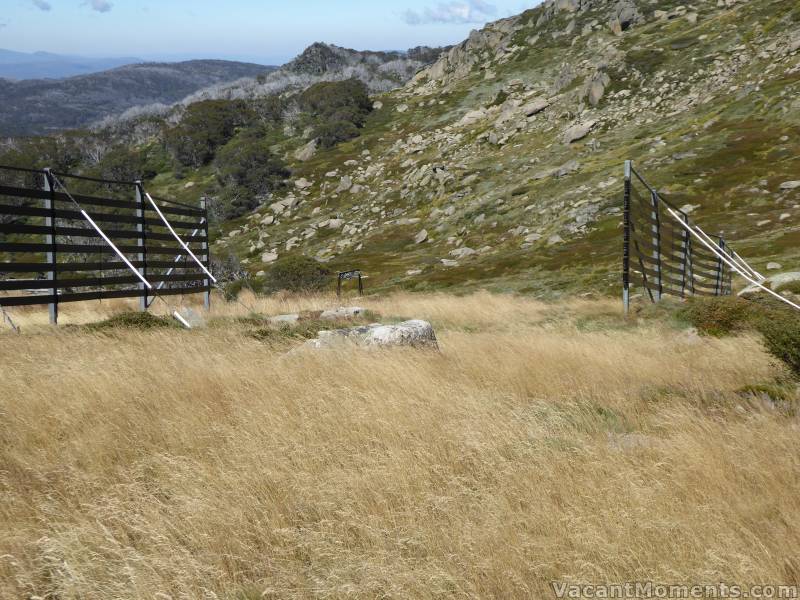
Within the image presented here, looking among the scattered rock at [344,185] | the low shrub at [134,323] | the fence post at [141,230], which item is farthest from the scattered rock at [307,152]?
the low shrub at [134,323]

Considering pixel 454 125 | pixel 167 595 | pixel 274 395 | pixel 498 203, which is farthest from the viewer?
pixel 454 125

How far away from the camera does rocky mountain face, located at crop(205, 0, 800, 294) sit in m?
42.5

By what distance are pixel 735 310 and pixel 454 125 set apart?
87.2 m

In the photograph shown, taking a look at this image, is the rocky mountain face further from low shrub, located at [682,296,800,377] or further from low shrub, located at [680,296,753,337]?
low shrub, located at [680,296,753,337]

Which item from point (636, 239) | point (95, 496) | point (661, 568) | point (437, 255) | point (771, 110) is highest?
point (771, 110)

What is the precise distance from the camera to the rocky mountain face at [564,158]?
139 ft

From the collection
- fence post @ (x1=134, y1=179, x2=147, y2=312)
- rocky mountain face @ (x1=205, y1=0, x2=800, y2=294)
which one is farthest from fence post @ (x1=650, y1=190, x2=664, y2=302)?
fence post @ (x1=134, y1=179, x2=147, y2=312)

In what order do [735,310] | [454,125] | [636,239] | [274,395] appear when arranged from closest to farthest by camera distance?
[274,395] < [735,310] < [636,239] < [454,125]

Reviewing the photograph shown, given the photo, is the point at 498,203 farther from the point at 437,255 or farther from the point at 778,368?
the point at 778,368

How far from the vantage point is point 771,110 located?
54312 mm

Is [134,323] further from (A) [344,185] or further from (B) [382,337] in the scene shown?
(A) [344,185]

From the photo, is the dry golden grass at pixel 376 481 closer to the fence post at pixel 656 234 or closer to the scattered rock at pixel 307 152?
the fence post at pixel 656 234

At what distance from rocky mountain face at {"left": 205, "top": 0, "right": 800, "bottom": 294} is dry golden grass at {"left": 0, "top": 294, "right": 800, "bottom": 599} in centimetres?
2207

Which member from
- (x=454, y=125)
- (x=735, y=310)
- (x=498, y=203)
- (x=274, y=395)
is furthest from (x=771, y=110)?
(x=274, y=395)
